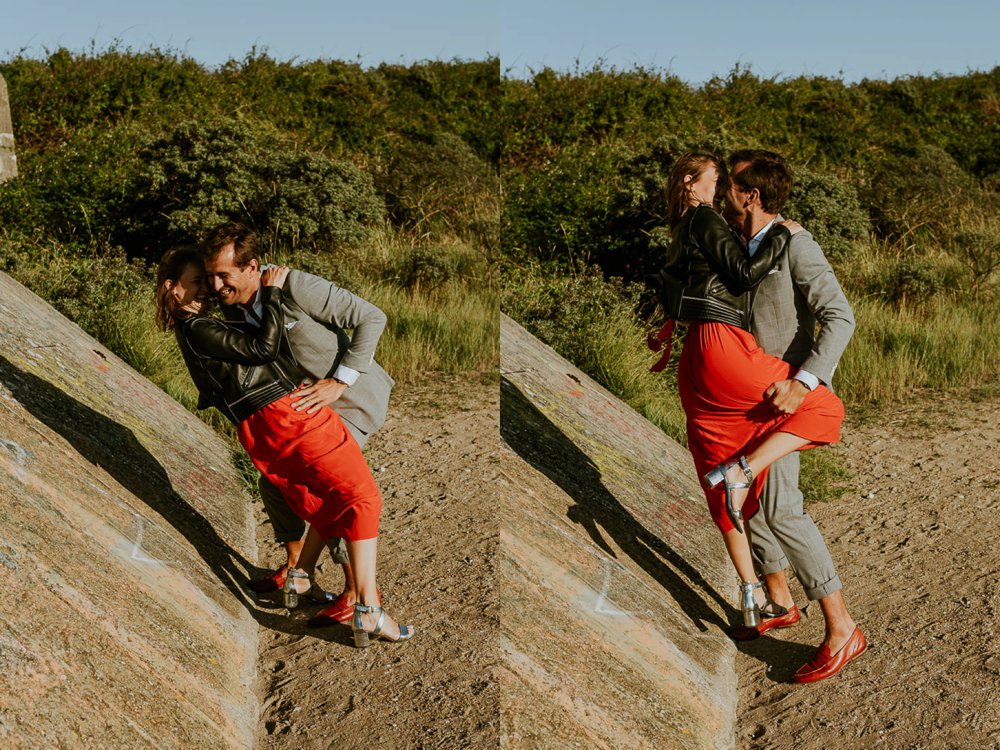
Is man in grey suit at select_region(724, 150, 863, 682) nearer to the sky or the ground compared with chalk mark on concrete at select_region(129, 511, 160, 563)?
nearer to the sky

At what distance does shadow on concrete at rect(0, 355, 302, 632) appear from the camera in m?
4.05

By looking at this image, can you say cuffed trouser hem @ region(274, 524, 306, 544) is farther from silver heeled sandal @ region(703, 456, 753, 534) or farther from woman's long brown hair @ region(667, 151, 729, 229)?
woman's long brown hair @ region(667, 151, 729, 229)

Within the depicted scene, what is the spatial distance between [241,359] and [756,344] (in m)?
1.72

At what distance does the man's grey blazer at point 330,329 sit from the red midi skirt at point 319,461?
5.9 inches

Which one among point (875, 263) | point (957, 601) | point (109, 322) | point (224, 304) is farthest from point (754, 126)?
point (224, 304)

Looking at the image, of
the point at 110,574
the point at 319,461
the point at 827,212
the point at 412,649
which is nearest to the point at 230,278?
the point at 319,461

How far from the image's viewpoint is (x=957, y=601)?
4062mm

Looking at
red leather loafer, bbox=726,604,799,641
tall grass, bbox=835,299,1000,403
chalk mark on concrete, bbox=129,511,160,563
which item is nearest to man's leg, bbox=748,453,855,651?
red leather loafer, bbox=726,604,799,641

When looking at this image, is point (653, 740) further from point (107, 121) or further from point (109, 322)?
point (107, 121)

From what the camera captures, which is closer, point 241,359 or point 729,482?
point 241,359

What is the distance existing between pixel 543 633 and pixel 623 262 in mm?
7618

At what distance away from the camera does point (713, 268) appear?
10.8ft

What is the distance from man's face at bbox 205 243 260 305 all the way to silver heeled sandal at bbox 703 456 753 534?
1.66m

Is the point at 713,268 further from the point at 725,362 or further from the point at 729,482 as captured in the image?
the point at 729,482
